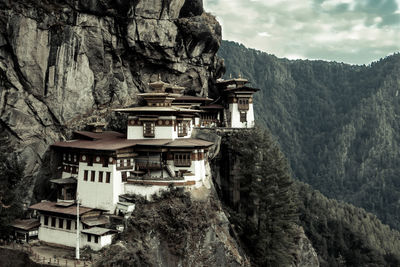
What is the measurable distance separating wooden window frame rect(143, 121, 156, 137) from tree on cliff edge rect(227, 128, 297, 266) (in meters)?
12.5

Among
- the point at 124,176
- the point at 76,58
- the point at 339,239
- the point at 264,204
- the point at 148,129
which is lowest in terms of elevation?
the point at 339,239

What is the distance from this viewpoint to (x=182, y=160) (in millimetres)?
44156

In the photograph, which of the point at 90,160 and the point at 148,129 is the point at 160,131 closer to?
the point at 148,129

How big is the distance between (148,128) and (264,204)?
16700 millimetres

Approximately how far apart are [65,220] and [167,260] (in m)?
10.6

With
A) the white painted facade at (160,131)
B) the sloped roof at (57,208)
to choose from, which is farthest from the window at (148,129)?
the sloped roof at (57,208)

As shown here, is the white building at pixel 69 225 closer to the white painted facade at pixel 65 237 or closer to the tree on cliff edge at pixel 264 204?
the white painted facade at pixel 65 237

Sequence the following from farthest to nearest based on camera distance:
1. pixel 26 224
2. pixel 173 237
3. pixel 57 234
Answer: pixel 26 224
pixel 57 234
pixel 173 237

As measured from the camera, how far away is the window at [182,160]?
145ft

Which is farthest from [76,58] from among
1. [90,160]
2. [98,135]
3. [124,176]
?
[124,176]

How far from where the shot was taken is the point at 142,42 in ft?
183

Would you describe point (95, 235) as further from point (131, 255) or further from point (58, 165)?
point (58, 165)

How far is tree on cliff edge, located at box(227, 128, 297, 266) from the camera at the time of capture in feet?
162

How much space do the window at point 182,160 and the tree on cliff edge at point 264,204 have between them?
9.83m
